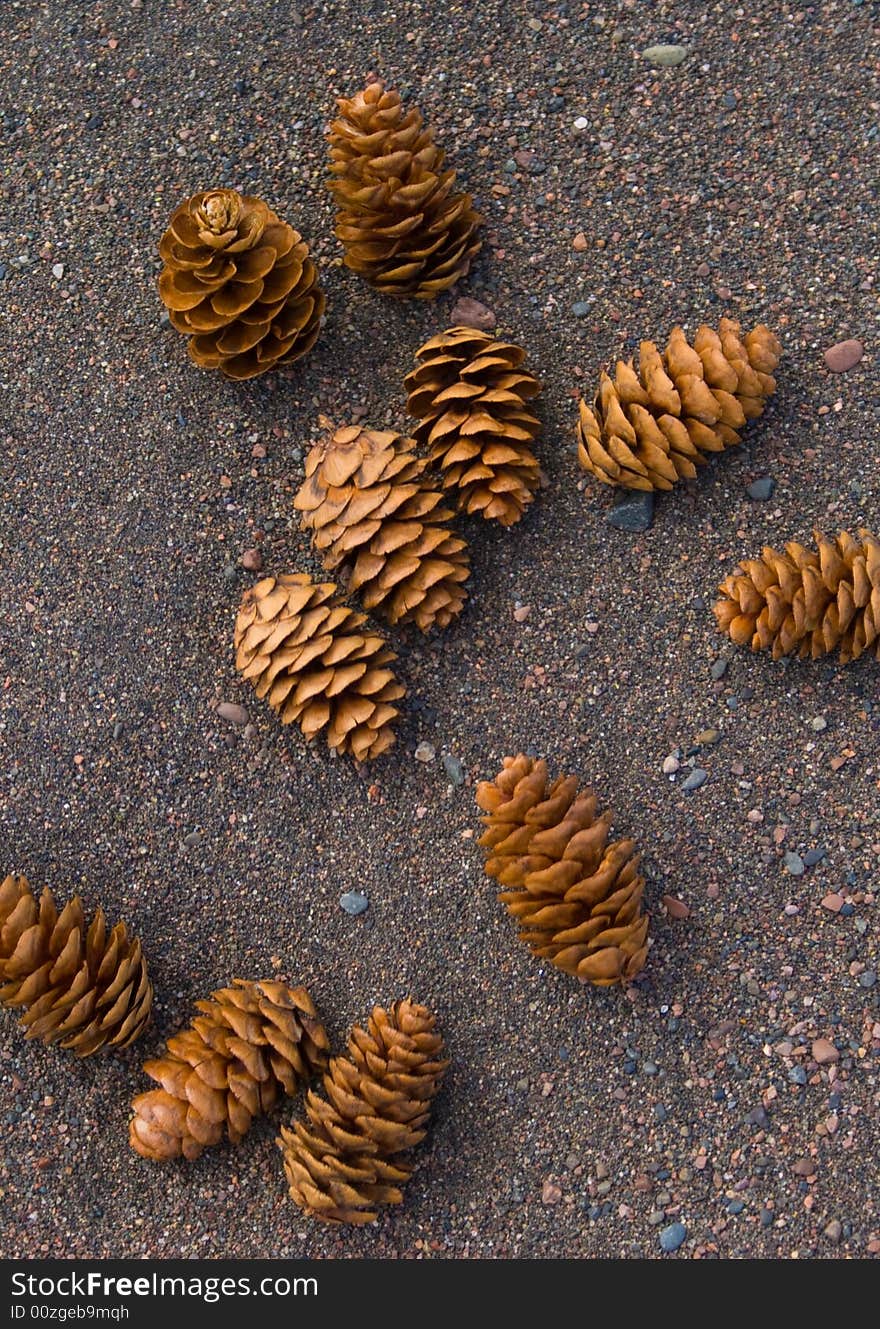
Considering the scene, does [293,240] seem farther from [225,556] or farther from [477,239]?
[225,556]

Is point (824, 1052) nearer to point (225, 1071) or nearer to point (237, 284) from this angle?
point (225, 1071)

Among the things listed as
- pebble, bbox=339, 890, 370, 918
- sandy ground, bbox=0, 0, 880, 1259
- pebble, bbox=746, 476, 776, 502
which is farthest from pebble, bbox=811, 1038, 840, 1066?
pebble, bbox=746, 476, 776, 502

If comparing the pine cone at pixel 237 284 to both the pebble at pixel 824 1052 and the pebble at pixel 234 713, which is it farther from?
the pebble at pixel 824 1052

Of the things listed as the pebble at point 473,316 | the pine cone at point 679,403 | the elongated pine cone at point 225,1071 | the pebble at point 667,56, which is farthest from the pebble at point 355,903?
the pebble at point 667,56

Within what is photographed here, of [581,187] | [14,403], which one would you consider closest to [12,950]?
[14,403]

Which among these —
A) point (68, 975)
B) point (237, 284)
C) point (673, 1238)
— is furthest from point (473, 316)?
point (673, 1238)
